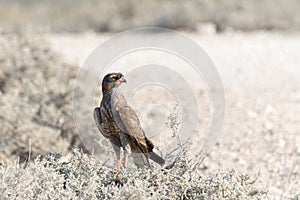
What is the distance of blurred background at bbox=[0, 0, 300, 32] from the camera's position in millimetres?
15195

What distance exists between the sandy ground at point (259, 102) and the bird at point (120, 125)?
54 centimetres

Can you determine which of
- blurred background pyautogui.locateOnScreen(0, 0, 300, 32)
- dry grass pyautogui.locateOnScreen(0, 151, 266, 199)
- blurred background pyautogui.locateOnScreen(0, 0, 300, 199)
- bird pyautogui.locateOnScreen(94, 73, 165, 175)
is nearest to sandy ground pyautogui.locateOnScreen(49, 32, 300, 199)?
blurred background pyautogui.locateOnScreen(0, 0, 300, 199)

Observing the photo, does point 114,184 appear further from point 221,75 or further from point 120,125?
point 221,75

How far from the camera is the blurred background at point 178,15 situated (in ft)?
49.9

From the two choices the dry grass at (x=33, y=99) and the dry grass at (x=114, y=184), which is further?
the dry grass at (x=33, y=99)

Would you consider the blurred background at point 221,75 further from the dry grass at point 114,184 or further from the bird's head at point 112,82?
the bird's head at point 112,82

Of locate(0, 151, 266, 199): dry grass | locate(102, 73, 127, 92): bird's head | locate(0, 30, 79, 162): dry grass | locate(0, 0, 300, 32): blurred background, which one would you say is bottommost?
locate(0, 151, 266, 199): dry grass

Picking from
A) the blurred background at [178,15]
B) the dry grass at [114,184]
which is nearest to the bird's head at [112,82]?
the dry grass at [114,184]

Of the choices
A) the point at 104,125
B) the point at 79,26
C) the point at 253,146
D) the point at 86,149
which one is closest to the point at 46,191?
the point at 104,125

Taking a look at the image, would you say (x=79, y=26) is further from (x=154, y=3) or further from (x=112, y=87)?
(x=112, y=87)

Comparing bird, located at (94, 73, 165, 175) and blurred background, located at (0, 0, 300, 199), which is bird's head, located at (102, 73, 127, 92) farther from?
blurred background, located at (0, 0, 300, 199)

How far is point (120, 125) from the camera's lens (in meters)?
4.34

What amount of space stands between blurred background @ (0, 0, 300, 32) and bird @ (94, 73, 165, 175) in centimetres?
958

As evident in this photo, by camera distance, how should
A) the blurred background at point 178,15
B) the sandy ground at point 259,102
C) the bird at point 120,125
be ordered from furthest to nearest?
1. the blurred background at point 178,15
2. the sandy ground at point 259,102
3. the bird at point 120,125
